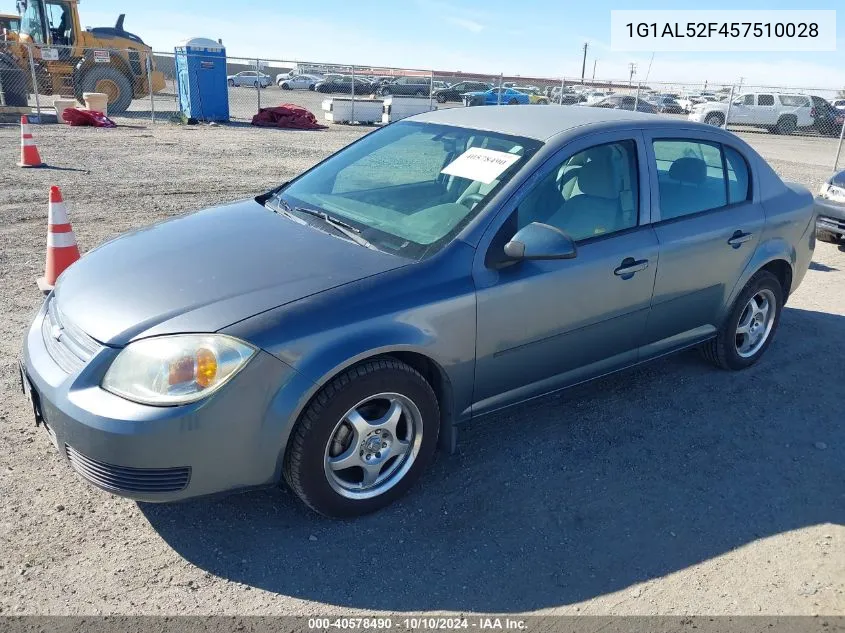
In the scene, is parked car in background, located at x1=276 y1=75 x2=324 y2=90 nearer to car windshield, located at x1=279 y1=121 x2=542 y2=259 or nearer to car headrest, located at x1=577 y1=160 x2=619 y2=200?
car windshield, located at x1=279 y1=121 x2=542 y2=259

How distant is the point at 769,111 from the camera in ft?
83.1

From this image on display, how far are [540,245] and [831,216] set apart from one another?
6.41 m

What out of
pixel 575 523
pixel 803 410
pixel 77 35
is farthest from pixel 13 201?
pixel 77 35

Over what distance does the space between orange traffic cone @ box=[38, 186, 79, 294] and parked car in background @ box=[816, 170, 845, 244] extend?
7.68m

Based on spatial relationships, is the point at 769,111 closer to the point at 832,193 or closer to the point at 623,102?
the point at 623,102

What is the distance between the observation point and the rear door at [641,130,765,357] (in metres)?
3.74

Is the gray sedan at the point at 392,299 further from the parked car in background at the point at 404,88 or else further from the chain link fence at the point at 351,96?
the parked car in background at the point at 404,88

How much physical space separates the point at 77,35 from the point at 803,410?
21384 mm

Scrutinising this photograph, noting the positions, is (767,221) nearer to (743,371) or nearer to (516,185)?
(743,371)

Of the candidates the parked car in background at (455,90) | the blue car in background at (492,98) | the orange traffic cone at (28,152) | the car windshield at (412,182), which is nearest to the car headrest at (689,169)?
the car windshield at (412,182)

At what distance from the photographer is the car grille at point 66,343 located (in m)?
2.57

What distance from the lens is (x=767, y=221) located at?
14.1 feet

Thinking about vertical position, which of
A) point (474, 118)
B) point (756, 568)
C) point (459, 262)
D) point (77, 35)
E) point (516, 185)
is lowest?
point (756, 568)

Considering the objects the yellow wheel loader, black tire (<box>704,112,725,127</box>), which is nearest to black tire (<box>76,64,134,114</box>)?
the yellow wheel loader
